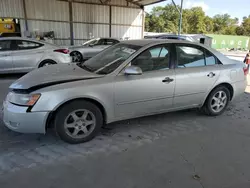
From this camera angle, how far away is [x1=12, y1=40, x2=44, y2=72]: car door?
253 inches

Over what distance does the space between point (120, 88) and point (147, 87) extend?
456 millimetres

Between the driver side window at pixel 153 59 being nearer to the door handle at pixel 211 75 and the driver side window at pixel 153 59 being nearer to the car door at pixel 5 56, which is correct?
the door handle at pixel 211 75

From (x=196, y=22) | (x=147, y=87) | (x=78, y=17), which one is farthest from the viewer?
(x=196, y=22)

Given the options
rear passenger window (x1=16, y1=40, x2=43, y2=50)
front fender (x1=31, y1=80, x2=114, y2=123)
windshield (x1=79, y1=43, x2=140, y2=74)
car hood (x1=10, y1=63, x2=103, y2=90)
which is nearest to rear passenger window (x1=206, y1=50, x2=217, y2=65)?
windshield (x1=79, y1=43, x2=140, y2=74)

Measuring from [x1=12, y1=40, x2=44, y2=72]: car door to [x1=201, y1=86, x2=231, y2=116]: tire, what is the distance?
5392 mm

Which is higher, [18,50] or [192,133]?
[18,50]

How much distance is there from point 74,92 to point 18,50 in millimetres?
4798

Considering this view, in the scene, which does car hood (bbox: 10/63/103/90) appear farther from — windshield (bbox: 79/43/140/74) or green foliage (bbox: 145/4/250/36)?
green foliage (bbox: 145/4/250/36)

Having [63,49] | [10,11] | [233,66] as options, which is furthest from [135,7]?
[233,66]

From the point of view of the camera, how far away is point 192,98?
12.1 feet

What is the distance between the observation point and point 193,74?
354 centimetres

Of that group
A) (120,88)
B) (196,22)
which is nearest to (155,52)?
(120,88)

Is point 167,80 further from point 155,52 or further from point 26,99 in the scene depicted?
point 26,99

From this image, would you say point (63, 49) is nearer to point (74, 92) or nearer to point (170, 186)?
point (74, 92)
